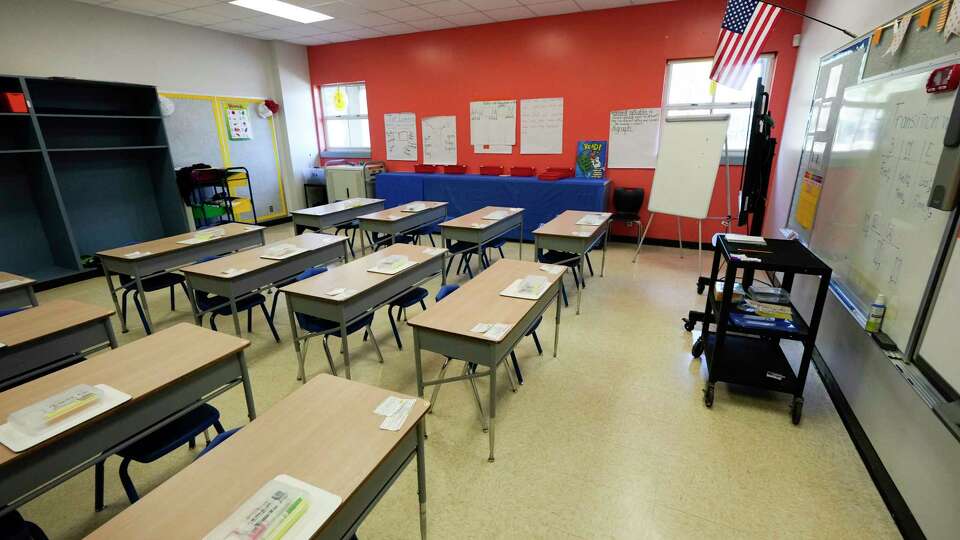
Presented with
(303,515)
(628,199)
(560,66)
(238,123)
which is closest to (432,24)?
(560,66)

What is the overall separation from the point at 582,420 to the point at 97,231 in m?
6.88

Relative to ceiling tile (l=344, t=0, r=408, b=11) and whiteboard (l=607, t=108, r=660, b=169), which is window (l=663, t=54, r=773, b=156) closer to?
whiteboard (l=607, t=108, r=660, b=169)

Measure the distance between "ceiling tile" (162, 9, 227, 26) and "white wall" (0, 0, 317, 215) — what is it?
206 millimetres

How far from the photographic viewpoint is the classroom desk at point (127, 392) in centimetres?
146

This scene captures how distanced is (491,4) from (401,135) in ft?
9.97

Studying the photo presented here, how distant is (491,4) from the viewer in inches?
226

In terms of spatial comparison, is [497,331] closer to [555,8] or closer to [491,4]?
[491,4]

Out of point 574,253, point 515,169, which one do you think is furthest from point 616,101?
point 574,253

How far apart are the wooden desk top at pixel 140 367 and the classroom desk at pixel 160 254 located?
6.31 feet

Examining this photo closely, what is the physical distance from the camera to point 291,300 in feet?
9.48

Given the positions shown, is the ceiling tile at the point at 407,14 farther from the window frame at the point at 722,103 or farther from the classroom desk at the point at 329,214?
the window frame at the point at 722,103

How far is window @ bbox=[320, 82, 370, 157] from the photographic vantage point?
8.57m

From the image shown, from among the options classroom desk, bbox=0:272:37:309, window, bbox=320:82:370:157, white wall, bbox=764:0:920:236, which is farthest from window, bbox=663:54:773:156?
classroom desk, bbox=0:272:37:309

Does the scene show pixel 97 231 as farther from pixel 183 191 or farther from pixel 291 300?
pixel 291 300
